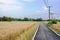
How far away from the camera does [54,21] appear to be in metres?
107

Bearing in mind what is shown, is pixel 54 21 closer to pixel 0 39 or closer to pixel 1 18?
pixel 1 18

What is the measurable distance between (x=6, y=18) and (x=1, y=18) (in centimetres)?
540

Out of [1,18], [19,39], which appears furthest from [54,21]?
[19,39]

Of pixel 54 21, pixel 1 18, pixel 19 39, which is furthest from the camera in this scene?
pixel 1 18

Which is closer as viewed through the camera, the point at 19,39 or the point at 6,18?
the point at 19,39

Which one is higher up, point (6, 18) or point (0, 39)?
point (0, 39)

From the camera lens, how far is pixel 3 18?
18112 cm

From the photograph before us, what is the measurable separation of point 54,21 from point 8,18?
8554 cm

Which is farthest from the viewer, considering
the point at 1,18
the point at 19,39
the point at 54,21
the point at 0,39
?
the point at 1,18

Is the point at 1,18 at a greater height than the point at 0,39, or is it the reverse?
the point at 0,39

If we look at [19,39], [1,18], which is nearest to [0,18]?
[1,18]

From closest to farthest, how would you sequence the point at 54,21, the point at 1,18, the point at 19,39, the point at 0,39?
the point at 0,39 → the point at 19,39 → the point at 54,21 → the point at 1,18

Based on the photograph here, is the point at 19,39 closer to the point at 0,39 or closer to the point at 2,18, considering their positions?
the point at 0,39

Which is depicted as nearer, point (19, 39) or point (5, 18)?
point (19, 39)
